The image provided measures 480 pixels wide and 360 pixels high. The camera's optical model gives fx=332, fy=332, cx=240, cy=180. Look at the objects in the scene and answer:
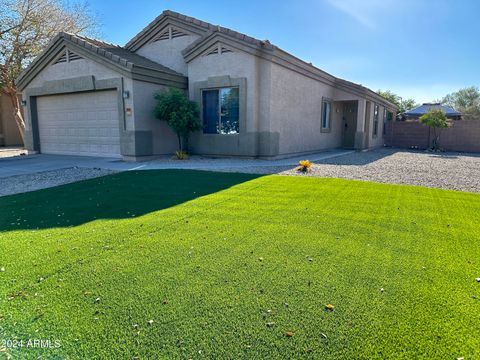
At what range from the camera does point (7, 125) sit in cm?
2486

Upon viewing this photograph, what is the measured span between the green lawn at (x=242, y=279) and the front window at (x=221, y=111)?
7.81 metres

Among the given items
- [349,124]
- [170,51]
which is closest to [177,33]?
[170,51]

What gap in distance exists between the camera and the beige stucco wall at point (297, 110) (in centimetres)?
1372

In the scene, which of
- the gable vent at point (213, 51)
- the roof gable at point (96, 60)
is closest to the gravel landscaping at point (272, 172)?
the roof gable at point (96, 60)

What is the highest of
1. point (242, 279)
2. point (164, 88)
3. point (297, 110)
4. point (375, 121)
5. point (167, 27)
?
point (167, 27)

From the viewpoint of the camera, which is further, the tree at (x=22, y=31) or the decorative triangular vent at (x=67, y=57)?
the tree at (x=22, y=31)

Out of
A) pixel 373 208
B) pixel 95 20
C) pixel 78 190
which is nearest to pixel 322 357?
pixel 373 208

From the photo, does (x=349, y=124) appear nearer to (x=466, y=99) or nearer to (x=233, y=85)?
(x=233, y=85)

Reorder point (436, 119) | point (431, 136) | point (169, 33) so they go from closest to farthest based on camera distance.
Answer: point (169, 33)
point (436, 119)
point (431, 136)

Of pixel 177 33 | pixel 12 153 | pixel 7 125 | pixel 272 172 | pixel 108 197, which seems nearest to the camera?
pixel 108 197

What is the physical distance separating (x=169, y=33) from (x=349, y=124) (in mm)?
12338

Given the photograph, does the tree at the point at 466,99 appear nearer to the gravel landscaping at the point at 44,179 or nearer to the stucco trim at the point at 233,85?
the stucco trim at the point at 233,85

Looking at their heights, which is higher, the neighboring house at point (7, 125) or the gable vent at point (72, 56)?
the gable vent at point (72, 56)

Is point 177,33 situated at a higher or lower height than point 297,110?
higher
